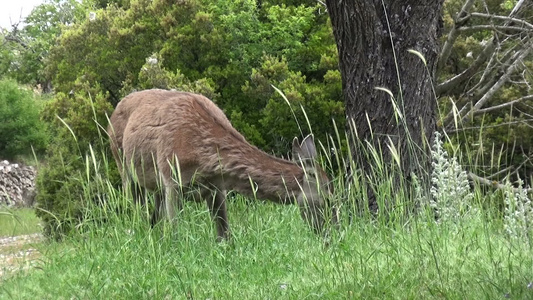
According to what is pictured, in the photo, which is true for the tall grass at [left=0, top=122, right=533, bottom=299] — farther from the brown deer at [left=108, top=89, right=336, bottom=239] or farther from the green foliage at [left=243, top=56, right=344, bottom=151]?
the green foliage at [left=243, top=56, right=344, bottom=151]

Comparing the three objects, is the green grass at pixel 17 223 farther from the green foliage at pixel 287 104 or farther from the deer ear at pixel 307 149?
the green foliage at pixel 287 104

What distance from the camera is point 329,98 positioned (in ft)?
40.8

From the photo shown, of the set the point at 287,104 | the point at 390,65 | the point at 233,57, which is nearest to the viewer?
the point at 390,65

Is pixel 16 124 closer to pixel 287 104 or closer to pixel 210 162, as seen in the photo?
pixel 287 104

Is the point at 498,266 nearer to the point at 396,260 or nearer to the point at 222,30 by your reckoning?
the point at 396,260

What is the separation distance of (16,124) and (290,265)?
3059cm

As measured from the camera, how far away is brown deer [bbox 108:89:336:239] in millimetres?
6020

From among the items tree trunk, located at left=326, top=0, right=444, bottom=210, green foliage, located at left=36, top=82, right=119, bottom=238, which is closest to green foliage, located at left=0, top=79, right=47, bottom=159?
green foliage, located at left=36, top=82, right=119, bottom=238

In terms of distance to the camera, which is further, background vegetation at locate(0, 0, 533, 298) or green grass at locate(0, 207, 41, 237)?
green grass at locate(0, 207, 41, 237)

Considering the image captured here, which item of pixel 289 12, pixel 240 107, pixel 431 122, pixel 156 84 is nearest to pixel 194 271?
pixel 431 122

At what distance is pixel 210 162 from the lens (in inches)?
258

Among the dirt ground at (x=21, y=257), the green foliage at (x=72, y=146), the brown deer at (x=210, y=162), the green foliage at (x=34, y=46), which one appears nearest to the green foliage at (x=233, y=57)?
the green foliage at (x=72, y=146)

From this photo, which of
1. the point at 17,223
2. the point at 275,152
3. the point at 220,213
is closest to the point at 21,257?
the point at 17,223

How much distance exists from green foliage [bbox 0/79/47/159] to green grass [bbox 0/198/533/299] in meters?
28.3
